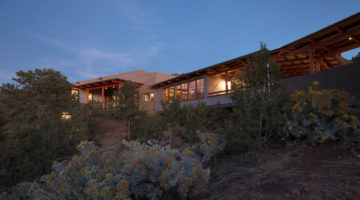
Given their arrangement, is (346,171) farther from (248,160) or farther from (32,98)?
(32,98)

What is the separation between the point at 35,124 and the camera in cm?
1278

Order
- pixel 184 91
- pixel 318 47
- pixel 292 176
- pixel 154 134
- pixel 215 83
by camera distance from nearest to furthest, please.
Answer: pixel 292 176 → pixel 318 47 → pixel 154 134 → pixel 215 83 → pixel 184 91

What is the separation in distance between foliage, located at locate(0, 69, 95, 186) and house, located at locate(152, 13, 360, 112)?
22.2 feet

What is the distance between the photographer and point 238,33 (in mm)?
173250

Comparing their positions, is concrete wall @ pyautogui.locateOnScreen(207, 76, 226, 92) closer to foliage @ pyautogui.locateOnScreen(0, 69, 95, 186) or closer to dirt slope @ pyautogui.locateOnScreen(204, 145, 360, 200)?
foliage @ pyautogui.locateOnScreen(0, 69, 95, 186)

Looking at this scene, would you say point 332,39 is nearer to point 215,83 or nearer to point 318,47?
point 318,47

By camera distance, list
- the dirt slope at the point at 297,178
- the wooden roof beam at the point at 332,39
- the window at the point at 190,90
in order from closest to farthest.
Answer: the dirt slope at the point at 297,178, the wooden roof beam at the point at 332,39, the window at the point at 190,90

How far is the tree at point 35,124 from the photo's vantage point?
9.67 meters

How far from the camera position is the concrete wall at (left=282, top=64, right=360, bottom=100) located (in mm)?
6230

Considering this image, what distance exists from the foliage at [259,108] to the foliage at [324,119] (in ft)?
1.86

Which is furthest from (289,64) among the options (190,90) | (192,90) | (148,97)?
(148,97)

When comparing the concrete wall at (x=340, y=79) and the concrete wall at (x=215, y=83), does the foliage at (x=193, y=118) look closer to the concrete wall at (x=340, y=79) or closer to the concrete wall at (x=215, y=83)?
the concrete wall at (x=340, y=79)

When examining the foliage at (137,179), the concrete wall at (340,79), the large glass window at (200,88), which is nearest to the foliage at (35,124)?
the foliage at (137,179)

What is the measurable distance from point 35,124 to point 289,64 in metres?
16.4
